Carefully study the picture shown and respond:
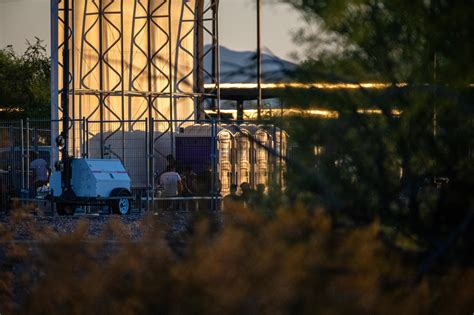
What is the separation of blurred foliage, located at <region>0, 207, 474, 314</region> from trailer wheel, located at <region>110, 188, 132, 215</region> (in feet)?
73.8

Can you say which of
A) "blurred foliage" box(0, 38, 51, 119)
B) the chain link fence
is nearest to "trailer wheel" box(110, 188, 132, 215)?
the chain link fence

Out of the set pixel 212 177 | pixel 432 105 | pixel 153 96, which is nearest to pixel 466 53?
pixel 432 105

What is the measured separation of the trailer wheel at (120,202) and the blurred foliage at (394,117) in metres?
21.0

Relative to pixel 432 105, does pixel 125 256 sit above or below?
below

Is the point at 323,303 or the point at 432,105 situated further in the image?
the point at 432,105

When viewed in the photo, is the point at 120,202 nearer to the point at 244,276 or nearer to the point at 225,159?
the point at 225,159

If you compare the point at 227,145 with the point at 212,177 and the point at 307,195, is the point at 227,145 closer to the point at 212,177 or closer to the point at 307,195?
the point at 212,177

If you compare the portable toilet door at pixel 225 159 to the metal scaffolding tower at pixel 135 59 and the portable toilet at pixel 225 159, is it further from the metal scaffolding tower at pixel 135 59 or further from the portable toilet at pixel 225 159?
the metal scaffolding tower at pixel 135 59

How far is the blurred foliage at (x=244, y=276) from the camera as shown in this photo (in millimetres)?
7262

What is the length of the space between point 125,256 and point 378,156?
3.12 m

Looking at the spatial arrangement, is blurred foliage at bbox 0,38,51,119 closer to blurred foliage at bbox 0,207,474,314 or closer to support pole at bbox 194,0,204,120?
support pole at bbox 194,0,204,120

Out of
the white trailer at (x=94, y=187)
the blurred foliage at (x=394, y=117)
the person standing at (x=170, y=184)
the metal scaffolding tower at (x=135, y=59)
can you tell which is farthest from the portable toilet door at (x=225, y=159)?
the blurred foliage at (x=394, y=117)

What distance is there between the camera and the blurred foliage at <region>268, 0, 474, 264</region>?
1048cm

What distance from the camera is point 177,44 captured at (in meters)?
45.1
